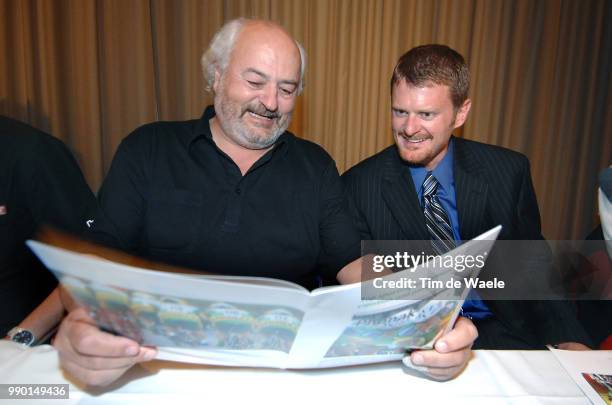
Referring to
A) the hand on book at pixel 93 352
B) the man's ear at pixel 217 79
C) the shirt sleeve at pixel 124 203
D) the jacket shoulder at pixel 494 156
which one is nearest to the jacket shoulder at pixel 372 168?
the jacket shoulder at pixel 494 156

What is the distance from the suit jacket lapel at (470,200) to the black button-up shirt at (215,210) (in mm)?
469

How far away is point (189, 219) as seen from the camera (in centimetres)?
137

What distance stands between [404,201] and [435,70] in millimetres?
510

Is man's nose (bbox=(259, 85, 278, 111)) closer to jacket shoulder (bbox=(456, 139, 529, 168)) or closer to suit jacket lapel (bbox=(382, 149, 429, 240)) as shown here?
suit jacket lapel (bbox=(382, 149, 429, 240))

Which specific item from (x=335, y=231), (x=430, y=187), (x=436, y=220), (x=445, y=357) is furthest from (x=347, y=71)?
(x=445, y=357)

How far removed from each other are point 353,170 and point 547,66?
6.71ft

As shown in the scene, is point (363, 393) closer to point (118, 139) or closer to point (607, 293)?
point (607, 293)

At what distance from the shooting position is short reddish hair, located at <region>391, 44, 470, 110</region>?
5.06 feet

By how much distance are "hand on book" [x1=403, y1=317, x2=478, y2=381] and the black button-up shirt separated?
0.63 meters

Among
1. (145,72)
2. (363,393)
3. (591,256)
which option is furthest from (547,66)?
(363,393)

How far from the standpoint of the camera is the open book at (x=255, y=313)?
66 centimetres

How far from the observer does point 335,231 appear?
4.83ft

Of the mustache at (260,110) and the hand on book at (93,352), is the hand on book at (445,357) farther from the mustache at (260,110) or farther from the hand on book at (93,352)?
the mustache at (260,110)

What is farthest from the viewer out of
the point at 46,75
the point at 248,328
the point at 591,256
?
the point at 46,75
